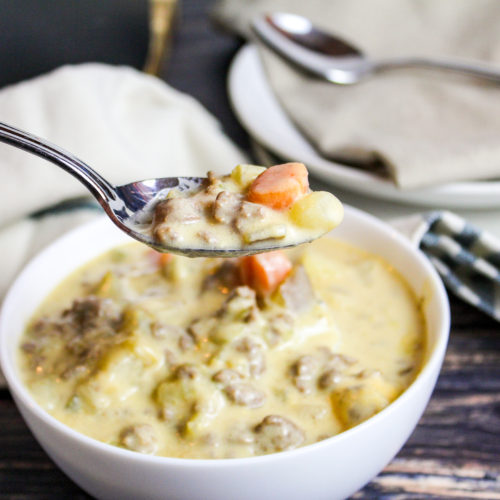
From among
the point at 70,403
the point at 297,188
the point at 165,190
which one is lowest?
the point at 70,403

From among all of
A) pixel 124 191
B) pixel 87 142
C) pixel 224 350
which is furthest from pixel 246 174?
pixel 87 142

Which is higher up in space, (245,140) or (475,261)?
(475,261)

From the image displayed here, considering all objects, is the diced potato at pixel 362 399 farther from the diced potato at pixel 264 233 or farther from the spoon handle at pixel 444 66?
the spoon handle at pixel 444 66

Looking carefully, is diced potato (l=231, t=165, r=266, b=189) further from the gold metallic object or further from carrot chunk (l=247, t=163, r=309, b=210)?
the gold metallic object

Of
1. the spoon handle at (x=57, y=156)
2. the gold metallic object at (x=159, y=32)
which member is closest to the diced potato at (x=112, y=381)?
the spoon handle at (x=57, y=156)

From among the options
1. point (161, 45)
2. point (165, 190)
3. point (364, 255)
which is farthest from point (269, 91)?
point (165, 190)

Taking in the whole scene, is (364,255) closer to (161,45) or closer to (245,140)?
(245,140)

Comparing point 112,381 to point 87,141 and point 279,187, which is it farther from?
point 87,141
